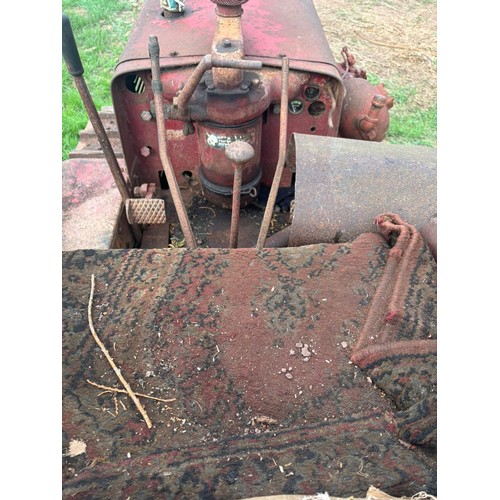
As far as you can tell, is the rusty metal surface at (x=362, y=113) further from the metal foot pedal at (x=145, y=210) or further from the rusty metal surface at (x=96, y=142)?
the rusty metal surface at (x=96, y=142)

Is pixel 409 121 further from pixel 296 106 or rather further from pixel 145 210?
pixel 145 210

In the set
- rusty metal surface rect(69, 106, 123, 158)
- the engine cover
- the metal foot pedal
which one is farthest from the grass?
the metal foot pedal

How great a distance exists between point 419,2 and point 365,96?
16.4ft

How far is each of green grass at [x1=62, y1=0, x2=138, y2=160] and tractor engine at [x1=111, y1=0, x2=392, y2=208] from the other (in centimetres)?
181

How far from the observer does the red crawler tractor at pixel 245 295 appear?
1227mm

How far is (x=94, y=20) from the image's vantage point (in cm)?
558

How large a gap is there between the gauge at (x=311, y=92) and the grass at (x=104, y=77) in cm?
223

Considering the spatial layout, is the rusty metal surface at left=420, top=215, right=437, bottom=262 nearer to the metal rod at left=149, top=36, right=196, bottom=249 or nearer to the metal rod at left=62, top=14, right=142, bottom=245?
the metal rod at left=149, top=36, right=196, bottom=249

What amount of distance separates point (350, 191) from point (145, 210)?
972mm

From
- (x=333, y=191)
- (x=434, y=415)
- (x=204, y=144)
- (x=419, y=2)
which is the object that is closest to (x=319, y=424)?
(x=434, y=415)

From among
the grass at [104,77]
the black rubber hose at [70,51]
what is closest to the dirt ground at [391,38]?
the grass at [104,77]

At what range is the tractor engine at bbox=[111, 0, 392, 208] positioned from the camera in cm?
196

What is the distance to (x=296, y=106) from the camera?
7.46 feet

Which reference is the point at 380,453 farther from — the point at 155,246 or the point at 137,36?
the point at 137,36
